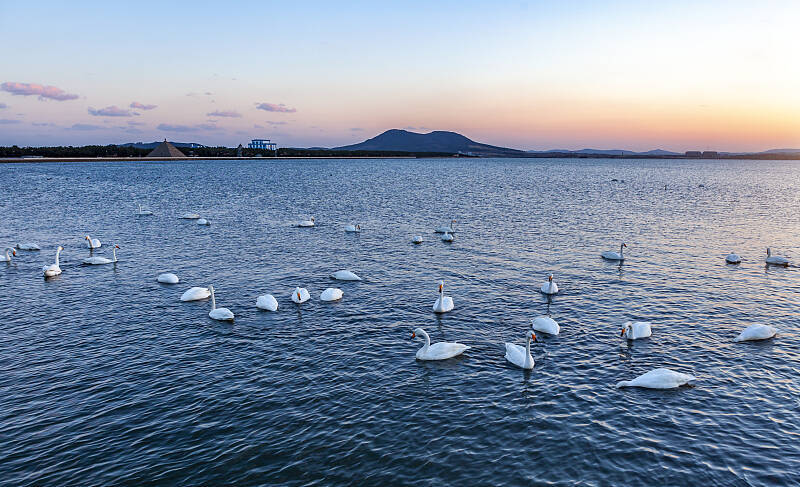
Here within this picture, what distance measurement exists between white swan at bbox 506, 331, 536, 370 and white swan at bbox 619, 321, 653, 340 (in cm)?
477

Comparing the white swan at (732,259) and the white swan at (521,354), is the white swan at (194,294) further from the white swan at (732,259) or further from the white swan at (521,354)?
the white swan at (732,259)

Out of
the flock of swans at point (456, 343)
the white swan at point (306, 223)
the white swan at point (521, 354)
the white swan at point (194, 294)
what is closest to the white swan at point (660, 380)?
the flock of swans at point (456, 343)

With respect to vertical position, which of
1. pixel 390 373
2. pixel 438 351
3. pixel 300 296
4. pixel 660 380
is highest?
pixel 300 296

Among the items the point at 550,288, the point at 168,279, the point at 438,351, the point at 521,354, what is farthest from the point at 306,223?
the point at 521,354

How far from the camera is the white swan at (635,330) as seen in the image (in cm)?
2044

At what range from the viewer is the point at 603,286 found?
2880 centimetres

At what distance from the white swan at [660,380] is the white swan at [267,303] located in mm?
15733

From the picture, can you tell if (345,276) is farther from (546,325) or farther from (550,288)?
(546,325)

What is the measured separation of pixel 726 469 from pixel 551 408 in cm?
470

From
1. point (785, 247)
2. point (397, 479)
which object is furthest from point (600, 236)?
point (397, 479)

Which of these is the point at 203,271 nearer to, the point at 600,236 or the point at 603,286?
the point at 603,286

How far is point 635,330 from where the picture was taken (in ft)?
67.5

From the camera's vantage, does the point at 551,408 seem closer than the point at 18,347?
Yes

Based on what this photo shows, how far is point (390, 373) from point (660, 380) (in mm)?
9389
